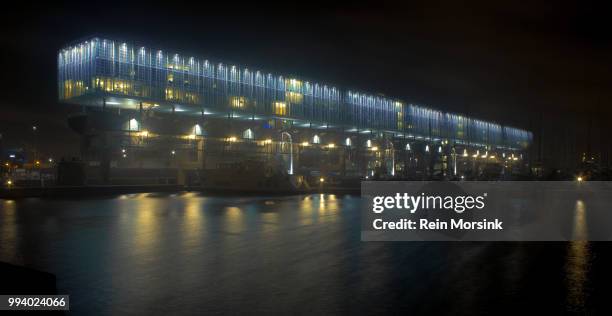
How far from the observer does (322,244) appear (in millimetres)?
12508

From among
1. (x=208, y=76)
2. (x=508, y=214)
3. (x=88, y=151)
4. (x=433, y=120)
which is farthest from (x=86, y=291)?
(x=433, y=120)

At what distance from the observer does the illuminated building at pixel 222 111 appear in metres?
55.1

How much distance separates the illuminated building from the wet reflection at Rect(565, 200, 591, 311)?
1886 inches

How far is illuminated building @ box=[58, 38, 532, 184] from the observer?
55.1 metres

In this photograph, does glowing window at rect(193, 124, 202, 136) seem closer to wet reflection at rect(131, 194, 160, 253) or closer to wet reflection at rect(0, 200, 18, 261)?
wet reflection at rect(0, 200, 18, 261)

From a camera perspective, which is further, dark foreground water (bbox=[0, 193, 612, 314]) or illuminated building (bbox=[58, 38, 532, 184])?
illuminated building (bbox=[58, 38, 532, 184])

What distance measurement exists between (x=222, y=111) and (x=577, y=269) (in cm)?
5743

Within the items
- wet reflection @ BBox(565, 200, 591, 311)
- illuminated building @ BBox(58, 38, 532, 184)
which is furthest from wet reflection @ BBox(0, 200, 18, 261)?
illuminated building @ BBox(58, 38, 532, 184)

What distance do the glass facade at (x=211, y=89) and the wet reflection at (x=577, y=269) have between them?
48.5 metres

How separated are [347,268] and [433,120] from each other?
318 feet

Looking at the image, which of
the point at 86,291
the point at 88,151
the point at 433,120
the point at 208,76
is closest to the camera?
the point at 86,291

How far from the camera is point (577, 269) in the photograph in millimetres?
9398

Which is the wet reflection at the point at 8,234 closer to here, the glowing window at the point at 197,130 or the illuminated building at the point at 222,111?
the illuminated building at the point at 222,111

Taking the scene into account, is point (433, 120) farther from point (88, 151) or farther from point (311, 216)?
point (311, 216)
